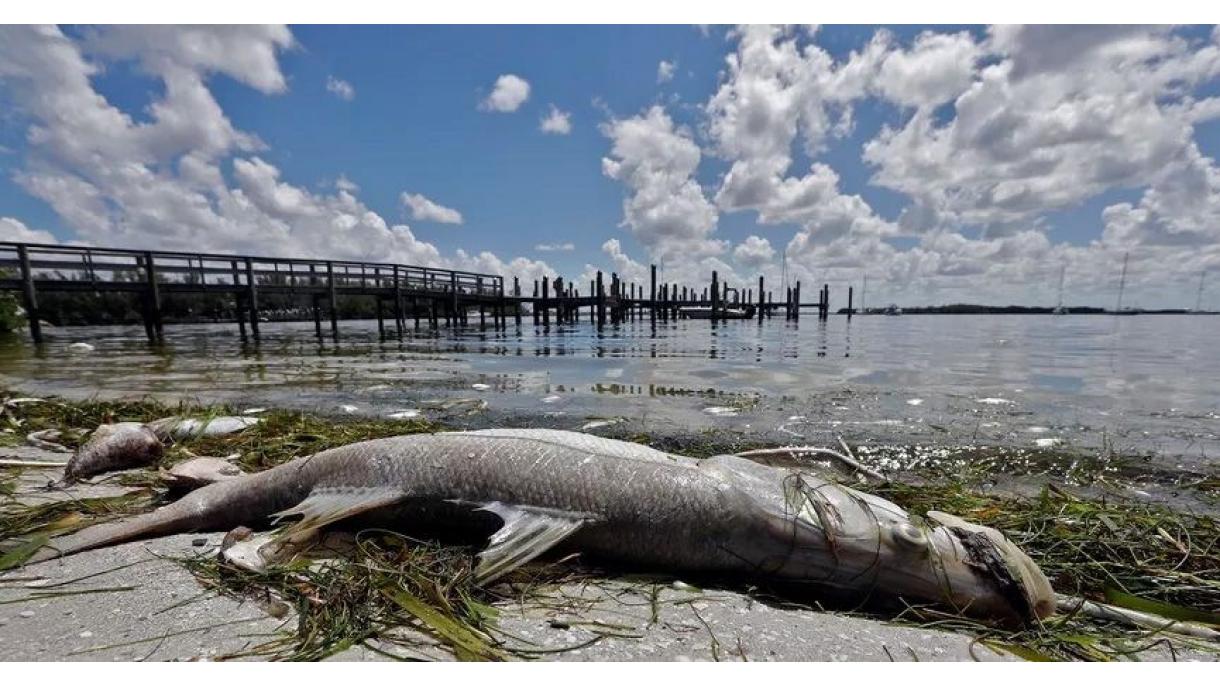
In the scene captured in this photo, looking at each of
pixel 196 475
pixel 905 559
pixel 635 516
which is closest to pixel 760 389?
pixel 905 559

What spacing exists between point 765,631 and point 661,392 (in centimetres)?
675

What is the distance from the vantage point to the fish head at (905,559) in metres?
2.48

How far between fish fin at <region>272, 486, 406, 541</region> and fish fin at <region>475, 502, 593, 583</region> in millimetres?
637

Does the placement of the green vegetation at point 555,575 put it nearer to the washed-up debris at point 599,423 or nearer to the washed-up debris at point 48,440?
the washed-up debris at point 48,440

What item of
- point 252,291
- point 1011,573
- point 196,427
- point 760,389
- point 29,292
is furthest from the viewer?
point 252,291

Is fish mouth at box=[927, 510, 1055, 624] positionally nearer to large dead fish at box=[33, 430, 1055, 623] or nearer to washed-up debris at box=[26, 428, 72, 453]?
large dead fish at box=[33, 430, 1055, 623]

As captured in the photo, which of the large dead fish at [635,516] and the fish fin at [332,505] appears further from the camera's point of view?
the fish fin at [332,505]

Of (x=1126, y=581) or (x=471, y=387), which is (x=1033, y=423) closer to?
(x=1126, y=581)

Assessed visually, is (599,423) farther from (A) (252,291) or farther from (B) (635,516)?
(A) (252,291)

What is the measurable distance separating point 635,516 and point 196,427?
5073 millimetres

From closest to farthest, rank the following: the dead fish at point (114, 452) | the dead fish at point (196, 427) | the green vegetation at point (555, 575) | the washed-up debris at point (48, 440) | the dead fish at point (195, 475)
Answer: the green vegetation at point (555, 575)
the dead fish at point (195, 475)
the dead fish at point (114, 452)
the washed-up debris at point (48, 440)
the dead fish at point (196, 427)

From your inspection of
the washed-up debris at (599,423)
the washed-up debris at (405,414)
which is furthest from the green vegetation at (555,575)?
the washed-up debris at (599,423)

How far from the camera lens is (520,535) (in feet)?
8.84

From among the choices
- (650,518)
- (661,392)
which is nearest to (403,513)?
(650,518)
